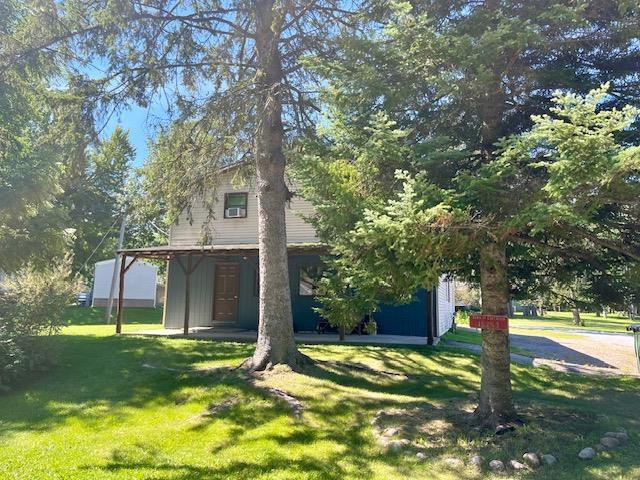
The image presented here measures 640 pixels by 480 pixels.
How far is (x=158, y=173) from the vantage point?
1008 cm

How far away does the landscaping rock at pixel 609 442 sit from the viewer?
16.2 ft

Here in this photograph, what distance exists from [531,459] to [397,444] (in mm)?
1446

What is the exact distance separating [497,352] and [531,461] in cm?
143

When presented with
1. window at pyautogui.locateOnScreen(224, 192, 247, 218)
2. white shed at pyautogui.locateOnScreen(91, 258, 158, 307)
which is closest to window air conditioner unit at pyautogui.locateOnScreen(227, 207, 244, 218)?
window at pyautogui.locateOnScreen(224, 192, 247, 218)

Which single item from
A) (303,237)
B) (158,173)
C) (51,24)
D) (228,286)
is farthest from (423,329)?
(51,24)

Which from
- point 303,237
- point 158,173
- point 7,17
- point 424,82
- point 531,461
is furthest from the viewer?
point 303,237

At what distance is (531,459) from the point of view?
4.64 metres

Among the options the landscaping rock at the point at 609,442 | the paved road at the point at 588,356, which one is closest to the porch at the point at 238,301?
the paved road at the point at 588,356

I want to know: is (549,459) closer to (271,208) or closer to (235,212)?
(271,208)

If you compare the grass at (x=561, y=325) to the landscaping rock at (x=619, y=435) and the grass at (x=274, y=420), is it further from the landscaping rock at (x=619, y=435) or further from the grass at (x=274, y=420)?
the landscaping rock at (x=619, y=435)

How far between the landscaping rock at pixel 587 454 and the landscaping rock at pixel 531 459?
44cm

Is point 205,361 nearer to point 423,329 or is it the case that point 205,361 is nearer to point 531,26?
point 423,329

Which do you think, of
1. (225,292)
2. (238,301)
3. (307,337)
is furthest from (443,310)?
(225,292)

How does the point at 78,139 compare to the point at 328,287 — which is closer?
A: the point at 328,287
